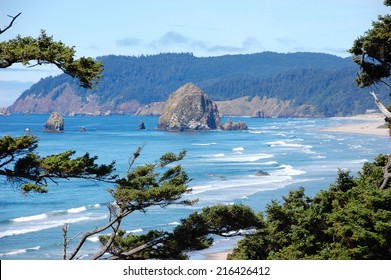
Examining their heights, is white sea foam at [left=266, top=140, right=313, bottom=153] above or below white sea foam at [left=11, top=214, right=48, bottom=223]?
above

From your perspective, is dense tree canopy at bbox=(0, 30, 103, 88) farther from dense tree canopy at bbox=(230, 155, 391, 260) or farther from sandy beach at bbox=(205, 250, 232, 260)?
sandy beach at bbox=(205, 250, 232, 260)

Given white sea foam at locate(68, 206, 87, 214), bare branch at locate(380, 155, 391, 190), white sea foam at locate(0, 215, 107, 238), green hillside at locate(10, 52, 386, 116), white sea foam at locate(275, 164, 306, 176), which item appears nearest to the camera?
bare branch at locate(380, 155, 391, 190)

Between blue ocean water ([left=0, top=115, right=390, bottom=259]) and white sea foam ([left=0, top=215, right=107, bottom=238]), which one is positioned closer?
blue ocean water ([left=0, top=115, right=390, bottom=259])

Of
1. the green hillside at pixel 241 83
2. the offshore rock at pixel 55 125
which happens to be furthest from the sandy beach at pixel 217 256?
the green hillside at pixel 241 83

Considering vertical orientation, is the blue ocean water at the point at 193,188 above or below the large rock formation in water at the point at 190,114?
below

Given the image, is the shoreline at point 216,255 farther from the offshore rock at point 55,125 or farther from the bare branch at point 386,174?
the offshore rock at point 55,125

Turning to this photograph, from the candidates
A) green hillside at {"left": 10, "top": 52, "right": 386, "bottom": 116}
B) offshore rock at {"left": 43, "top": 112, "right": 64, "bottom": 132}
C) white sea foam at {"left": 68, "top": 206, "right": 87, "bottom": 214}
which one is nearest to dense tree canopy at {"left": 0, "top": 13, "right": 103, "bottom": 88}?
white sea foam at {"left": 68, "top": 206, "right": 87, "bottom": 214}

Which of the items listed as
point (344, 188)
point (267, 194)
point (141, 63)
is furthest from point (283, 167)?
point (141, 63)

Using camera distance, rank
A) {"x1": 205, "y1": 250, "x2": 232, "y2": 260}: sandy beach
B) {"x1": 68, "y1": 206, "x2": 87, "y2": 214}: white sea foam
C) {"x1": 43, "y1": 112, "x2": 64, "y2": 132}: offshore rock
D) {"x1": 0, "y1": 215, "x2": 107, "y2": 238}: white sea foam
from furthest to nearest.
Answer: {"x1": 43, "y1": 112, "x2": 64, "y2": 132}: offshore rock, {"x1": 68, "y1": 206, "x2": 87, "y2": 214}: white sea foam, {"x1": 0, "y1": 215, "x2": 107, "y2": 238}: white sea foam, {"x1": 205, "y1": 250, "x2": 232, "y2": 260}: sandy beach
